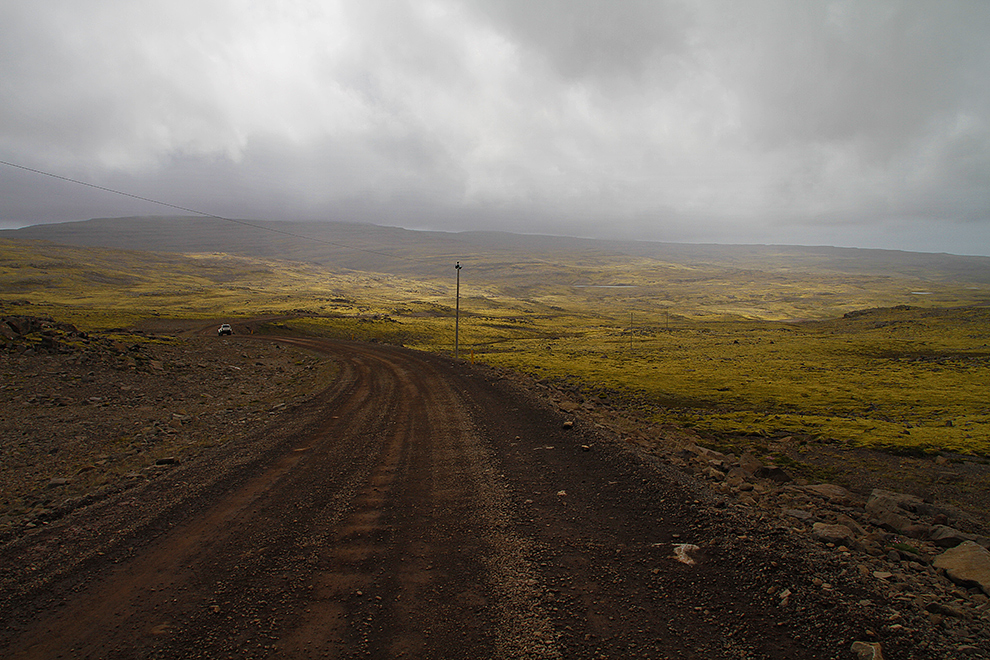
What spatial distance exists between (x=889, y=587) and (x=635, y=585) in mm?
4180

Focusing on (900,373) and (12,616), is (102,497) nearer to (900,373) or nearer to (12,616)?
(12,616)

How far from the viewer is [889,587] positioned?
7.55m

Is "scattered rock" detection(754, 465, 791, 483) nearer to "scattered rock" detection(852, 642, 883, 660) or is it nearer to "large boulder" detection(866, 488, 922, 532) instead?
"large boulder" detection(866, 488, 922, 532)

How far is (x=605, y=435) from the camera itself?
17.5 m

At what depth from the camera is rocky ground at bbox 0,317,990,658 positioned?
24.7 ft

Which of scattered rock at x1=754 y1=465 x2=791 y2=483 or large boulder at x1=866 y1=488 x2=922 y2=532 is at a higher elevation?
large boulder at x1=866 y1=488 x2=922 y2=532

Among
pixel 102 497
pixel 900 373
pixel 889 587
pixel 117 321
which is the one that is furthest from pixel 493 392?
pixel 117 321

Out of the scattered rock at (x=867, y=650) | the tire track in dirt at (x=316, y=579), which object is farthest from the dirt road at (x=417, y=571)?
the scattered rock at (x=867, y=650)

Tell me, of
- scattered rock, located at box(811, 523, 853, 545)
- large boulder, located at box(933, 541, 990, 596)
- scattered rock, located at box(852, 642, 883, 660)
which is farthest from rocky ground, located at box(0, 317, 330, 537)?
large boulder, located at box(933, 541, 990, 596)

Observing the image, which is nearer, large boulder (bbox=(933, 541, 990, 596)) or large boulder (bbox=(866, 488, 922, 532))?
large boulder (bbox=(933, 541, 990, 596))

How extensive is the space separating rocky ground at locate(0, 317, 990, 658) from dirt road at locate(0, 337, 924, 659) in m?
0.61

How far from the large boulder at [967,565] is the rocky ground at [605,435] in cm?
3

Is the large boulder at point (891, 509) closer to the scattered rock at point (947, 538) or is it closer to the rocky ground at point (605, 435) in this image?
the rocky ground at point (605, 435)

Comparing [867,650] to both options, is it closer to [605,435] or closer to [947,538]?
[947,538]
